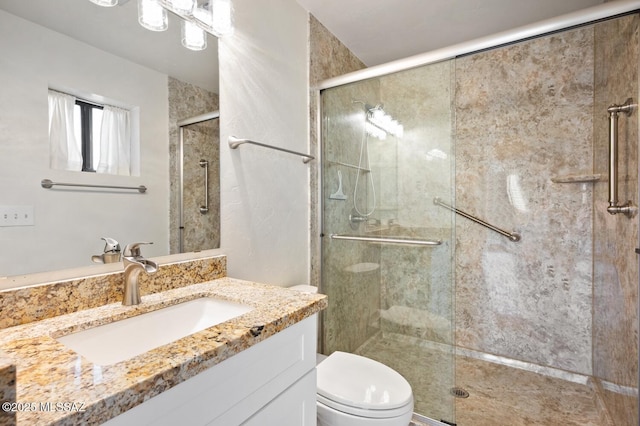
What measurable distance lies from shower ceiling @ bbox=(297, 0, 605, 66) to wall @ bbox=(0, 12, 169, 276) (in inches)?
51.9

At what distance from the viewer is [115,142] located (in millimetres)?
1027

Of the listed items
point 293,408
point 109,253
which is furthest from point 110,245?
point 293,408

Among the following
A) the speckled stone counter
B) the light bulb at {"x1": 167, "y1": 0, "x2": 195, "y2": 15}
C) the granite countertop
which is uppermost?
the light bulb at {"x1": 167, "y1": 0, "x2": 195, "y2": 15}

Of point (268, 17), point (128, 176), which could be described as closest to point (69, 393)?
point (128, 176)

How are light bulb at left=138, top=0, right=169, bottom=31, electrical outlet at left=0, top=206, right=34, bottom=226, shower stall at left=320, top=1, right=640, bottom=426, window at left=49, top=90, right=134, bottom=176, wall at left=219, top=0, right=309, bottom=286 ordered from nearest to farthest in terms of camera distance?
electrical outlet at left=0, top=206, right=34, bottom=226
window at left=49, top=90, right=134, bottom=176
light bulb at left=138, top=0, right=169, bottom=31
wall at left=219, top=0, right=309, bottom=286
shower stall at left=320, top=1, right=640, bottom=426

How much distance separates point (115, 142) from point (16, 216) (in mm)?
347

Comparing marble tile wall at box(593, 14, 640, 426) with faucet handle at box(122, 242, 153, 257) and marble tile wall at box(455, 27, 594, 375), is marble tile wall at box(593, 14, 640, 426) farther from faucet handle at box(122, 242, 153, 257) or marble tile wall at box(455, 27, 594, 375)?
faucet handle at box(122, 242, 153, 257)

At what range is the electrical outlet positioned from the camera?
30.9 inches

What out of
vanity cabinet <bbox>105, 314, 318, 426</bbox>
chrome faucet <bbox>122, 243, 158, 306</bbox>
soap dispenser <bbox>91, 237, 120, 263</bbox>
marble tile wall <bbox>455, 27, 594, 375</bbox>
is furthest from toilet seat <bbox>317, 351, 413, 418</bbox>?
marble tile wall <bbox>455, 27, 594, 375</bbox>

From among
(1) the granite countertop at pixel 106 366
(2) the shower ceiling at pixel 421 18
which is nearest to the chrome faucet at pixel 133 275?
(1) the granite countertop at pixel 106 366

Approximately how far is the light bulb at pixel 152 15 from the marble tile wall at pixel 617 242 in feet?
6.24

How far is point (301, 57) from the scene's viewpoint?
1.89m

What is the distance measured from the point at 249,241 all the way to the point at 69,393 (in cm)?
103

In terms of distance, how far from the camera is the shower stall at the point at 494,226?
1624mm
